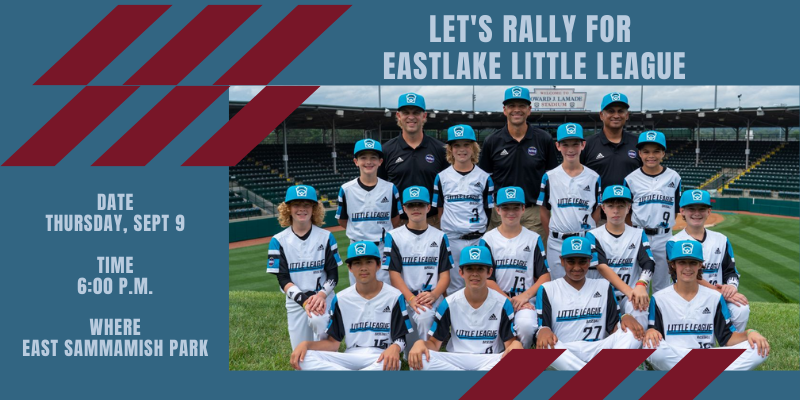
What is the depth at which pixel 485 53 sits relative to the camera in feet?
18.3

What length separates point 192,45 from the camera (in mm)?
5141

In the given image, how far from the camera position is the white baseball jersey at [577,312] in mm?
5453

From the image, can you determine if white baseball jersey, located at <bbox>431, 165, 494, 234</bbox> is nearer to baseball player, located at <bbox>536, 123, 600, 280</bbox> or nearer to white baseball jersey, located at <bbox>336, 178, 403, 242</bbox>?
white baseball jersey, located at <bbox>336, 178, 403, 242</bbox>

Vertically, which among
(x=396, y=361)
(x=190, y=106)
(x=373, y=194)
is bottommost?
(x=396, y=361)

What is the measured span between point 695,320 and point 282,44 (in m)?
5.11

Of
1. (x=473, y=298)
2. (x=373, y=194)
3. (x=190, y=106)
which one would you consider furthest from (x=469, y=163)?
(x=190, y=106)

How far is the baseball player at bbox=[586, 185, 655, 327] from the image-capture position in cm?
584

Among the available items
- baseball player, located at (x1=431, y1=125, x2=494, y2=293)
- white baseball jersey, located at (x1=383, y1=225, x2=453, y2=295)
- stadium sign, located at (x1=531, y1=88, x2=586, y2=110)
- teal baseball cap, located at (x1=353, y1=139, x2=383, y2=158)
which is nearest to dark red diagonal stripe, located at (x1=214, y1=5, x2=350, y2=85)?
teal baseball cap, located at (x1=353, y1=139, x2=383, y2=158)

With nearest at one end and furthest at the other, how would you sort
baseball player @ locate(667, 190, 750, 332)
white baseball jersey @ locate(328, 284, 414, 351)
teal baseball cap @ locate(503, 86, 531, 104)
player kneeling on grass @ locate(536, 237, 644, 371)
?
player kneeling on grass @ locate(536, 237, 644, 371)
white baseball jersey @ locate(328, 284, 414, 351)
baseball player @ locate(667, 190, 750, 332)
teal baseball cap @ locate(503, 86, 531, 104)

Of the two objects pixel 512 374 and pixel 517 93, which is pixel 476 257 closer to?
pixel 512 374

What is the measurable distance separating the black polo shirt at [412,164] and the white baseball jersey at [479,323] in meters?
1.70

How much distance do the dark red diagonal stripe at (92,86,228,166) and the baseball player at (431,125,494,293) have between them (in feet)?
9.37

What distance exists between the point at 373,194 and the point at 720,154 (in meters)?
49.8

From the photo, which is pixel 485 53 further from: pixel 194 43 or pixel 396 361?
pixel 396 361
